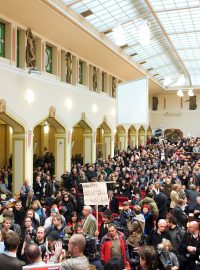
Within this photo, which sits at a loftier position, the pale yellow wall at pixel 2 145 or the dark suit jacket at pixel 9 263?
the pale yellow wall at pixel 2 145

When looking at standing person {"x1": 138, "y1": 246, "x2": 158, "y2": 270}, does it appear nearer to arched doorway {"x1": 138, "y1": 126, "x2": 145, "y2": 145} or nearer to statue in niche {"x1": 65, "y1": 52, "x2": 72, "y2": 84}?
statue in niche {"x1": 65, "y1": 52, "x2": 72, "y2": 84}

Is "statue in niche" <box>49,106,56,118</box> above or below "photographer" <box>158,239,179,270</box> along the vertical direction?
above

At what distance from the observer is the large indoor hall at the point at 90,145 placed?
6.35m

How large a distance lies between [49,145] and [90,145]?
4536mm

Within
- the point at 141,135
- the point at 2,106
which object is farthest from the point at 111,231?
the point at 141,135

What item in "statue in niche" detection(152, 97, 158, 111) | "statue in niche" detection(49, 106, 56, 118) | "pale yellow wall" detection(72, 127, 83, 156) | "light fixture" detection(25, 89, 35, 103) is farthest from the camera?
"statue in niche" detection(152, 97, 158, 111)

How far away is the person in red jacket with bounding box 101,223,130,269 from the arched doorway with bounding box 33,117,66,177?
11.1 m

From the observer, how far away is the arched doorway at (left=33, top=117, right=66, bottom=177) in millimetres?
19125

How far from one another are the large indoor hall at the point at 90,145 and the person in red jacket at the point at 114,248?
2 centimetres

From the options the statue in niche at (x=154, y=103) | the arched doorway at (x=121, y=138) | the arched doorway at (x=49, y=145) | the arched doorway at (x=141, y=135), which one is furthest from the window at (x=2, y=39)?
the statue in niche at (x=154, y=103)

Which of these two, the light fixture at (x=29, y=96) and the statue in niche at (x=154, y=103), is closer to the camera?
the light fixture at (x=29, y=96)

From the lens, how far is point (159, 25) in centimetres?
2106

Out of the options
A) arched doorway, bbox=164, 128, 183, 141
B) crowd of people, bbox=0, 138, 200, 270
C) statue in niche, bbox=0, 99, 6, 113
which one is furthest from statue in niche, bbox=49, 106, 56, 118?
arched doorway, bbox=164, 128, 183, 141

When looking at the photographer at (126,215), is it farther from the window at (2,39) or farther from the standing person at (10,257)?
the window at (2,39)
